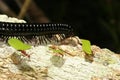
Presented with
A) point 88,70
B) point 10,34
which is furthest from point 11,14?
point 88,70

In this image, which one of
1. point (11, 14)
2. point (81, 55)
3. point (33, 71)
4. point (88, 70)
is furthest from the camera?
point (11, 14)

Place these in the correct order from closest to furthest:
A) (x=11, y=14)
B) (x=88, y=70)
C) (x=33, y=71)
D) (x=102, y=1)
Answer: (x=33, y=71)
(x=88, y=70)
(x=11, y=14)
(x=102, y=1)

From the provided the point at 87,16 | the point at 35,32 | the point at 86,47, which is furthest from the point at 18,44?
the point at 87,16

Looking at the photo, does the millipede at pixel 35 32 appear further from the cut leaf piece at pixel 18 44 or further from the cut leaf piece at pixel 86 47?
the cut leaf piece at pixel 86 47

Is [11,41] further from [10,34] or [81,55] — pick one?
A: [81,55]

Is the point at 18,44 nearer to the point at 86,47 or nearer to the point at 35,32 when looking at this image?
the point at 35,32

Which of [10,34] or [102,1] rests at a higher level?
[102,1]

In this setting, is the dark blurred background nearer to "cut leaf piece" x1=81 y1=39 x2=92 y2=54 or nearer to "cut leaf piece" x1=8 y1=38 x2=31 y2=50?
"cut leaf piece" x1=81 y1=39 x2=92 y2=54

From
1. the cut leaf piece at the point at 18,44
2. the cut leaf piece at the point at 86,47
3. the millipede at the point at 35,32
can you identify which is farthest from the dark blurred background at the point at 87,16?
the cut leaf piece at the point at 18,44
